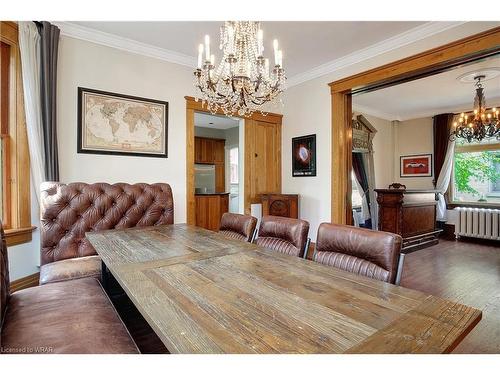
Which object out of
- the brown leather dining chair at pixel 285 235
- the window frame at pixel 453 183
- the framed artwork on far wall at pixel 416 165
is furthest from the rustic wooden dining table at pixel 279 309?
the framed artwork on far wall at pixel 416 165

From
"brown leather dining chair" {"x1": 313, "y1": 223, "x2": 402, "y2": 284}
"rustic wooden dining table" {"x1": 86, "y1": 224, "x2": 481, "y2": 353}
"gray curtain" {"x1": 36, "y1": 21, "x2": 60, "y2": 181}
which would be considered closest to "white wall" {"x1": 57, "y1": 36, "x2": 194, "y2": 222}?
"gray curtain" {"x1": 36, "y1": 21, "x2": 60, "y2": 181}

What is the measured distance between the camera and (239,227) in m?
2.14

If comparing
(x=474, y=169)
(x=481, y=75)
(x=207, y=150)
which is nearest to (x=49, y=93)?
(x=207, y=150)

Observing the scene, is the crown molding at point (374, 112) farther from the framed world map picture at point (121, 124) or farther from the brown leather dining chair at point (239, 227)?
the brown leather dining chair at point (239, 227)

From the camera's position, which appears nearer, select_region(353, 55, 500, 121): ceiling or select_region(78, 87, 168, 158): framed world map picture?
select_region(78, 87, 168, 158): framed world map picture

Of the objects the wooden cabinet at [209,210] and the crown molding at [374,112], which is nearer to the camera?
the wooden cabinet at [209,210]

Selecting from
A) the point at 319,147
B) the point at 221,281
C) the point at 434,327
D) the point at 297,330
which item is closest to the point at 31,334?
the point at 221,281

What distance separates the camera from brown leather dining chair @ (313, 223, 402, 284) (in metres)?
1.22

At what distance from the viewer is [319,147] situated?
152 inches

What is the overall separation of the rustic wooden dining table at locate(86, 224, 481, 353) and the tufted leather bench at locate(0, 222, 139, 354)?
23 centimetres

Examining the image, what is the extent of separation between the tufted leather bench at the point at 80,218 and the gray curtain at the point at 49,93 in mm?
331

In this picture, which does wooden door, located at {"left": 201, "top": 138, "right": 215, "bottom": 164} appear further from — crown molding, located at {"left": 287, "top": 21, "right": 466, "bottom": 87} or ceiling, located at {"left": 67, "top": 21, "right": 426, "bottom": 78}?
ceiling, located at {"left": 67, "top": 21, "right": 426, "bottom": 78}

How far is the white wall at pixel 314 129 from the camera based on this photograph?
371cm
